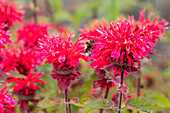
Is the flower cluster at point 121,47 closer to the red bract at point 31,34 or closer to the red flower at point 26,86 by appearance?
the red flower at point 26,86

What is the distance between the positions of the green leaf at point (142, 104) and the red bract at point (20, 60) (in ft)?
1.84

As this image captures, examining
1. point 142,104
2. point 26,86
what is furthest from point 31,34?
point 142,104

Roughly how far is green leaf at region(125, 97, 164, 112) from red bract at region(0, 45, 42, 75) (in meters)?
0.56

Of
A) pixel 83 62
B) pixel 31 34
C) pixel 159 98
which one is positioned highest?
pixel 31 34

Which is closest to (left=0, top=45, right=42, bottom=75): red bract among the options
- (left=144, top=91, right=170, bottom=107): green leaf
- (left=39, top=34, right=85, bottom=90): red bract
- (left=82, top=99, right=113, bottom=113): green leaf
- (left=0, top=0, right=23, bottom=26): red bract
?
(left=0, top=0, right=23, bottom=26): red bract

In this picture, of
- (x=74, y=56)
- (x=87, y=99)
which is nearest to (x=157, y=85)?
(x=87, y=99)

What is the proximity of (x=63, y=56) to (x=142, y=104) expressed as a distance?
383 millimetres

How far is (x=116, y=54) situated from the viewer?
32.0 inches

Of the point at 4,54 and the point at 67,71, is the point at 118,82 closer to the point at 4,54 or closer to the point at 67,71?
the point at 67,71

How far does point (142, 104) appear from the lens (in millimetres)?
919

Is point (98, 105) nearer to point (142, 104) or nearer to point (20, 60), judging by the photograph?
point (142, 104)

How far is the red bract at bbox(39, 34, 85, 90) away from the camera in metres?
0.90

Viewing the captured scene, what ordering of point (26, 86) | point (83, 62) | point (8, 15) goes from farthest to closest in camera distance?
point (83, 62) < point (8, 15) < point (26, 86)

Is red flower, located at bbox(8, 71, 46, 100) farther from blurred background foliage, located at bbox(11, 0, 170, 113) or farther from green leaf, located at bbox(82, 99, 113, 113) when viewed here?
green leaf, located at bbox(82, 99, 113, 113)
